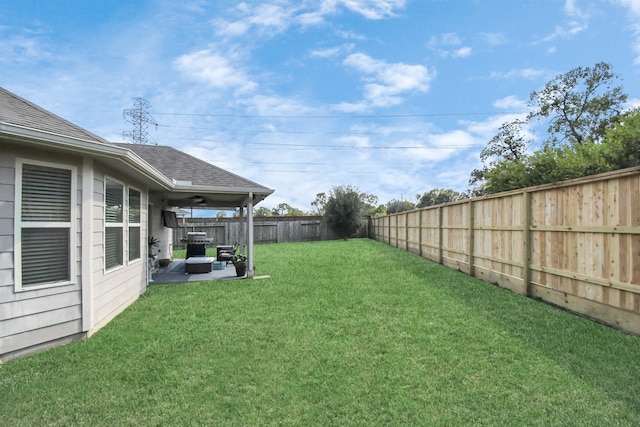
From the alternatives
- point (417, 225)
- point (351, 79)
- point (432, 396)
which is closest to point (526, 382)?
point (432, 396)

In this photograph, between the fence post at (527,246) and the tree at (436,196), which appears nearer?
the fence post at (527,246)

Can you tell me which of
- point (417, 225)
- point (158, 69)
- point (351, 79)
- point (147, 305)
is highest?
point (351, 79)

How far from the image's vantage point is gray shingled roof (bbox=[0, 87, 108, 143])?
343cm

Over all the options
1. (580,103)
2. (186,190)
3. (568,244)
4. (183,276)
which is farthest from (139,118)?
(580,103)

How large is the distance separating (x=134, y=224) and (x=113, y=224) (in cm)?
116

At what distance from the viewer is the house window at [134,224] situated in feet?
19.6

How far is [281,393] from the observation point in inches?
105

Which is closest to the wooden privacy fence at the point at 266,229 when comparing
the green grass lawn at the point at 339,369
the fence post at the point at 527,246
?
the green grass lawn at the point at 339,369

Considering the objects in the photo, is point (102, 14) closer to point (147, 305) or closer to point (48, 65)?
point (48, 65)

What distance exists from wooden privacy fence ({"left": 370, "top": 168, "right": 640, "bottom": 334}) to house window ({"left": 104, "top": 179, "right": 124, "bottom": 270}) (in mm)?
6359

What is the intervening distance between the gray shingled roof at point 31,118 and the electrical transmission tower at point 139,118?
18.4 metres

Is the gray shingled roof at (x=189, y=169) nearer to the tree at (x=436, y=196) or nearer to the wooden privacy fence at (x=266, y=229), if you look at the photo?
the wooden privacy fence at (x=266, y=229)

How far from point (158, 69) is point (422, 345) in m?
13.8

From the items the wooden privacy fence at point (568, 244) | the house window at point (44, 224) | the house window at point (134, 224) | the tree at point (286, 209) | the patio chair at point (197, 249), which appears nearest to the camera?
the house window at point (44, 224)
